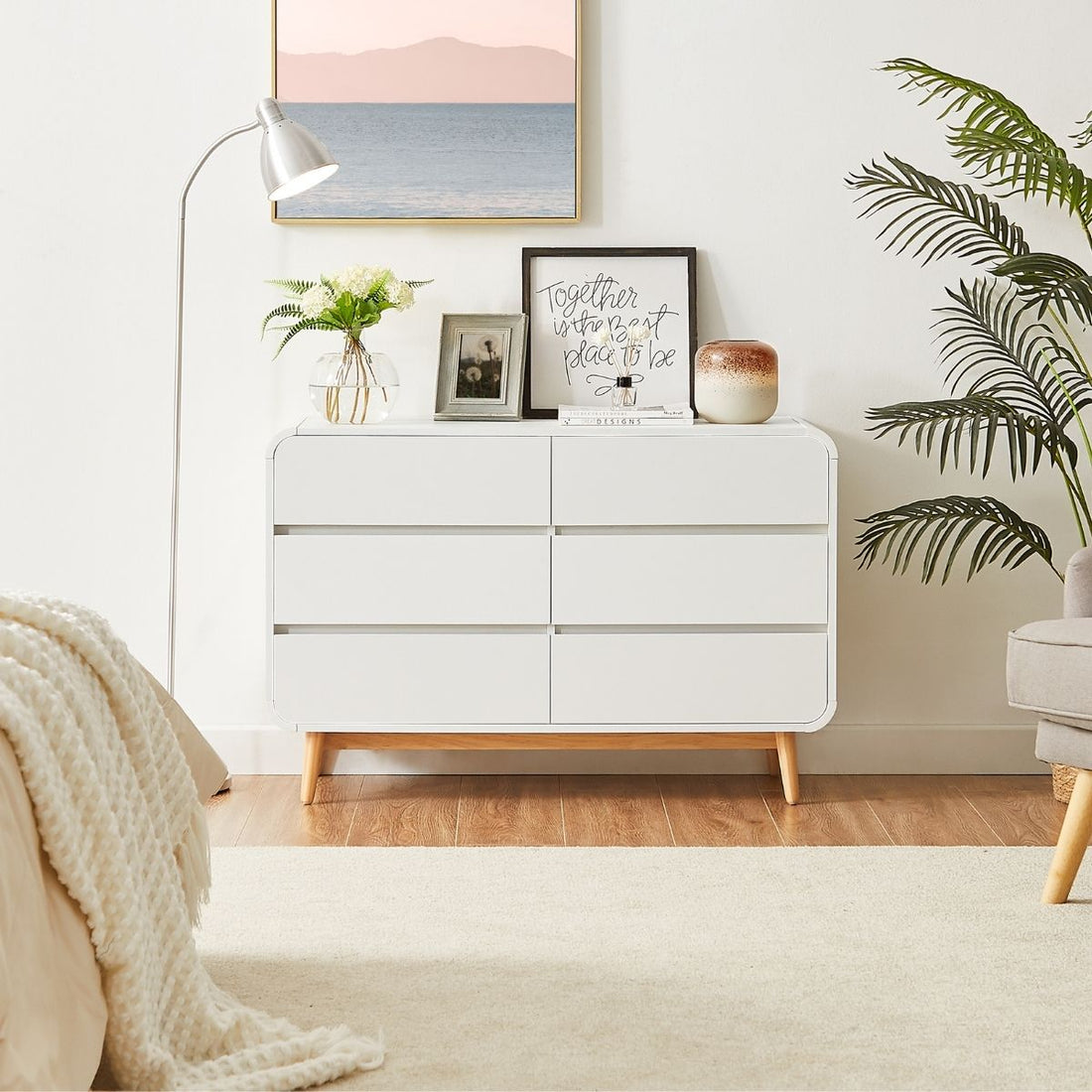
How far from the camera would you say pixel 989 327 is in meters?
2.91

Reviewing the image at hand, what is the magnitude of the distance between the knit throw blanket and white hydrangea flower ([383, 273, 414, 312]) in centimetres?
141

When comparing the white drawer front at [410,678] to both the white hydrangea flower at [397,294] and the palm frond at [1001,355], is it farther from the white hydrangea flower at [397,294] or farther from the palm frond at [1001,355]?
the palm frond at [1001,355]

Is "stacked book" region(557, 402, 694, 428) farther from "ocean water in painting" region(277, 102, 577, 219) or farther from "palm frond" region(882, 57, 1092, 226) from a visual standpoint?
"palm frond" region(882, 57, 1092, 226)

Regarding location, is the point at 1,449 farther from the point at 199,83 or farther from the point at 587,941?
the point at 587,941

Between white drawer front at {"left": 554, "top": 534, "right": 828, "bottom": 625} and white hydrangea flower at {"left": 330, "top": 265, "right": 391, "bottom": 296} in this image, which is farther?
white hydrangea flower at {"left": 330, "top": 265, "right": 391, "bottom": 296}

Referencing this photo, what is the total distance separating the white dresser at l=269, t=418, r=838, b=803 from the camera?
2729 mm

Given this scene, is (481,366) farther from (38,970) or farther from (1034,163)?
(38,970)

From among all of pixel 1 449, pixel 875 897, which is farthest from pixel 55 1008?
pixel 1 449

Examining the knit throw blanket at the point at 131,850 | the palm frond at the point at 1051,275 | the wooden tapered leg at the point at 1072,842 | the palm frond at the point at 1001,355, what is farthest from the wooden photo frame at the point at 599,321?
the knit throw blanket at the point at 131,850

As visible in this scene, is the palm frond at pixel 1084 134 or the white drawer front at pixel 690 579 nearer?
the white drawer front at pixel 690 579

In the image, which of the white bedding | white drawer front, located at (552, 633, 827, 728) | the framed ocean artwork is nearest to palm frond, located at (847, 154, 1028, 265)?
the framed ocean artwork

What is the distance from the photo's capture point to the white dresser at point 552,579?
273cm

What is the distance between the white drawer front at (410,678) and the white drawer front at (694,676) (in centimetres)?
7

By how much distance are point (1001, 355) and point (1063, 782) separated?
3.22ft
